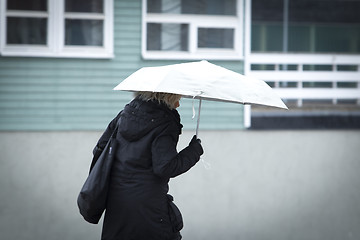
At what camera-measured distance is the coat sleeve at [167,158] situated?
3.54 meters

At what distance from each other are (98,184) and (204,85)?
0.90 meters

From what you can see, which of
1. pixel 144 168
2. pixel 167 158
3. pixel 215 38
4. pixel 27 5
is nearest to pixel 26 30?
pixel 27 5

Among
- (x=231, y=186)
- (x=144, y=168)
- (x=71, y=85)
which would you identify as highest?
(x=71, y=85)

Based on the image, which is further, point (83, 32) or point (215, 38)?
point (215, 38)

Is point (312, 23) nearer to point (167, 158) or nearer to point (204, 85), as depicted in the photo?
point (204, 85)

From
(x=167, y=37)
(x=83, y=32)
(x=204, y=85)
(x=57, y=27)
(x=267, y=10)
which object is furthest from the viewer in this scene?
(x=267, y=10)

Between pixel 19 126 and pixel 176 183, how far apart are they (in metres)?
2.16

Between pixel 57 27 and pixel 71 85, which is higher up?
pixel 57 27

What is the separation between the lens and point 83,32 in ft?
25.0

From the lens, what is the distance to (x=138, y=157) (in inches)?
142

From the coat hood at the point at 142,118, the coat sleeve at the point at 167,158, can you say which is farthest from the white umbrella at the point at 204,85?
the coat sleeve at the point at 167,158

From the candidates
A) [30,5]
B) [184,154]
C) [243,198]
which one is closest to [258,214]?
[243,198]

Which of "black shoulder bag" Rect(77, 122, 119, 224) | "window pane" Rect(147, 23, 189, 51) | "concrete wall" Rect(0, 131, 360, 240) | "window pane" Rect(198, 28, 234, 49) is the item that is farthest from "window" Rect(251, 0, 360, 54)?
"black shoulder bag" Rect(77, 122, 119, 224)

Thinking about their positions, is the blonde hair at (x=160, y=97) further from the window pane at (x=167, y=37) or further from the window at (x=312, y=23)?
the window at (x=312, y=23)
